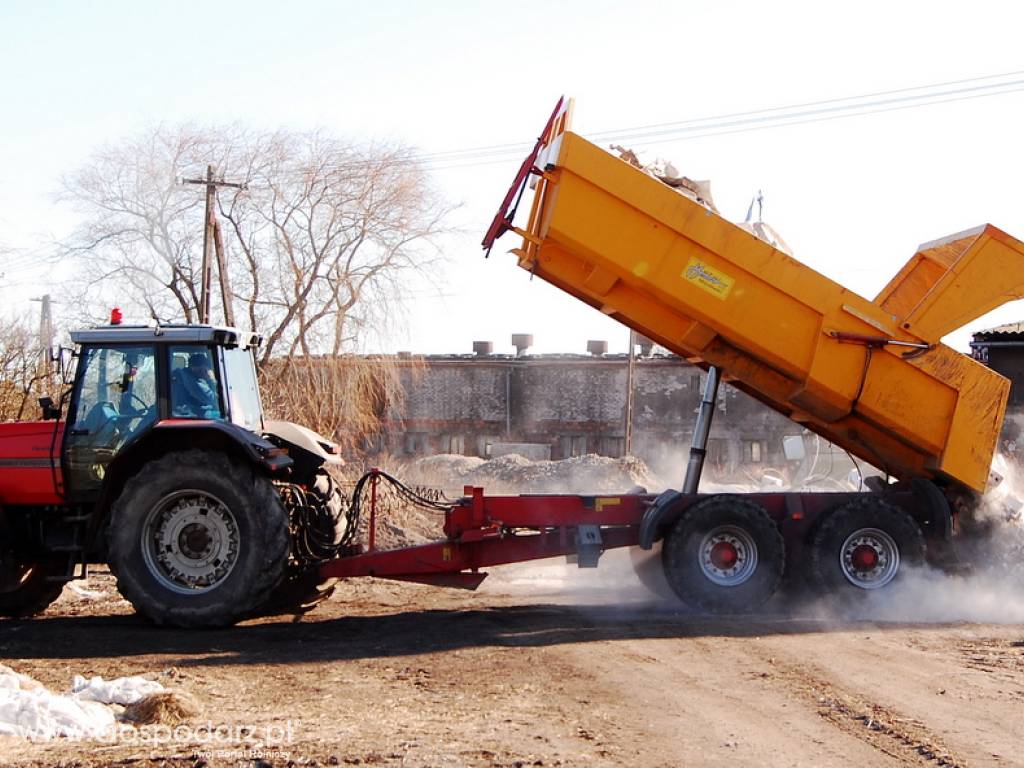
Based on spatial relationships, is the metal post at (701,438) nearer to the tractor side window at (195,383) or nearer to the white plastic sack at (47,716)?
the tractor side window at (195,383)

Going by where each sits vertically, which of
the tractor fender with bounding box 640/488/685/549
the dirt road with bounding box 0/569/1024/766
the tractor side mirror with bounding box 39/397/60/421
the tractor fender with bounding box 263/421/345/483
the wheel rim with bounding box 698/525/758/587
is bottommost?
the dirt road with bounding box 0/569/1024/766

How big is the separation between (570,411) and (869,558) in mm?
30700

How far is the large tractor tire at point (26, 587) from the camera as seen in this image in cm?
1030

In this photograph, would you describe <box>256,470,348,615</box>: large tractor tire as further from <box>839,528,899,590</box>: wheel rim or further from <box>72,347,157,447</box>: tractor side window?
<box>839,528,899,590</box>: wheel rim

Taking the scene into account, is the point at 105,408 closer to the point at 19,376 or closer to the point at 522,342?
the point at 19,376

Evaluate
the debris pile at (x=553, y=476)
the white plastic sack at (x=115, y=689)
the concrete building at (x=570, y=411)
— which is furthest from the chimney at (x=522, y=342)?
the white plastic sack at (x=115, y=689)

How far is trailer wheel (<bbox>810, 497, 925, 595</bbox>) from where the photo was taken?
10.8 meters

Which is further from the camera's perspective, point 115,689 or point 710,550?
point 710,550

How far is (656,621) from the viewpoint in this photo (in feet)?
33.6

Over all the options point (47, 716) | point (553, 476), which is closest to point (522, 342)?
point (553, 476)

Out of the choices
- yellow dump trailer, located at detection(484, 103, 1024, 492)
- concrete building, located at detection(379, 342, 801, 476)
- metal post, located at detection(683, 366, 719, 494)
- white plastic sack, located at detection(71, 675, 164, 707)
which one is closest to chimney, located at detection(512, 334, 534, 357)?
concrete building, located at detection(379, 342, 801, 476)

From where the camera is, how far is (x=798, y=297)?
10492mm

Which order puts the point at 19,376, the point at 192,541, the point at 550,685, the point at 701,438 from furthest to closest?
1. the point at 19,376
2. the point at 701,438
3. the point at 192,541
4. the point at 550,685

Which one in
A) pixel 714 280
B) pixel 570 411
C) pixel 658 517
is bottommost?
pixel 658 517
